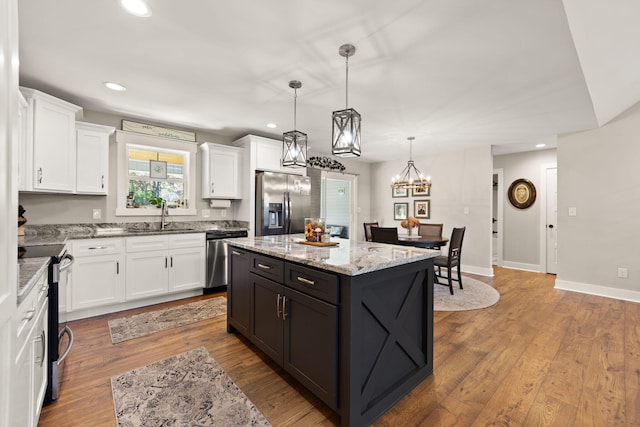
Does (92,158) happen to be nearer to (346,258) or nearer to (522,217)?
(346,258)

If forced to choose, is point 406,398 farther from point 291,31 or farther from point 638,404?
point 291,31

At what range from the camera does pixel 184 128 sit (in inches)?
168

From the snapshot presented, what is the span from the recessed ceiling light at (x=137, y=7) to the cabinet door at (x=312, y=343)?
1.99m

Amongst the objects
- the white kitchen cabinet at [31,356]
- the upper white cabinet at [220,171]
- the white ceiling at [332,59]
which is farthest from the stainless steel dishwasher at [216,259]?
the white kitchen cabinet at [31,356]

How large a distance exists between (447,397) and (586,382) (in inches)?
41.9

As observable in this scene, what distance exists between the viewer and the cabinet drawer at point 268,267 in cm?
200

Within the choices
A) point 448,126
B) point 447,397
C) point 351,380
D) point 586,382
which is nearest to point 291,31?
point 351,380

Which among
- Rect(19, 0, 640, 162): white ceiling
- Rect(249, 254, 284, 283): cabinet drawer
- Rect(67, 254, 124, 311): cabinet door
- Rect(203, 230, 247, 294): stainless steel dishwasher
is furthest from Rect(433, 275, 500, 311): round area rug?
Rect(67, 254, 124, 311): cabinet door

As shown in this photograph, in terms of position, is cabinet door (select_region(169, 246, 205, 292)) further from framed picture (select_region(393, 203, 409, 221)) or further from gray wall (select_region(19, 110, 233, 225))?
framed picture (select_region(393, 203, 409, 221))

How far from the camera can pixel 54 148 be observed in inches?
115

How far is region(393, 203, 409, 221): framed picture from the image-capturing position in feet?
21.6

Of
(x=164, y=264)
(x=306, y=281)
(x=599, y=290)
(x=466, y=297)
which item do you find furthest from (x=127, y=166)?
(x=599, y=290)

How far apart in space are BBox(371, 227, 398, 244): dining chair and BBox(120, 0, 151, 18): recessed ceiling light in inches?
132

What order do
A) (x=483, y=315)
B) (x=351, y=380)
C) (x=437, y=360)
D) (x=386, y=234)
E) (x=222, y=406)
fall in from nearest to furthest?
(x=351, y=380), (x=222, y=406), (x=437, y=360), (x=483, y=315), (x=386, y=234)
